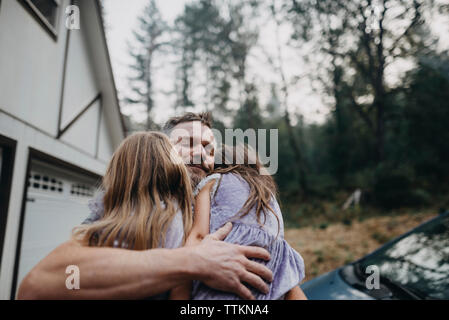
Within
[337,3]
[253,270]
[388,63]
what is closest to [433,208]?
[388,63]

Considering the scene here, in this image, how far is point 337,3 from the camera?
12938 mm

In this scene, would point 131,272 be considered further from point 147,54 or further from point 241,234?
point 147,54

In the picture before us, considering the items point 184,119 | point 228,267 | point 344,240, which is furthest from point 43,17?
point 344,240

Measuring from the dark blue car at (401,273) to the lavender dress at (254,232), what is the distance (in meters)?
1.28

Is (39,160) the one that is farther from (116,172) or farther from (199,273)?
(199,273)

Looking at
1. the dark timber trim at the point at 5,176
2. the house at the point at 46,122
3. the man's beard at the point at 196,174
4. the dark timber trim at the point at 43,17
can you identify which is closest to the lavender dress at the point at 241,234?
the man's beard at the point at 196,174

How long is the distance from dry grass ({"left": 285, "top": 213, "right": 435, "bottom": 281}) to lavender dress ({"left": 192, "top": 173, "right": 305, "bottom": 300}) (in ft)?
18.2

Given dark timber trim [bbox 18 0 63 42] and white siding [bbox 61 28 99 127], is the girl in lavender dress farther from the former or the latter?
white siding [bbox 61 28 99 127]

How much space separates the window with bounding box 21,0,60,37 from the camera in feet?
11.9

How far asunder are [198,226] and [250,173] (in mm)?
463

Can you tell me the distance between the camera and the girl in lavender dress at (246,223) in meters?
1.19

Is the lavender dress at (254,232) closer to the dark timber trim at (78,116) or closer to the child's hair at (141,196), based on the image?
the child's hair at (141,196)

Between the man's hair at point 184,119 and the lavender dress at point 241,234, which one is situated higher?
the man's hair at point 184,119
